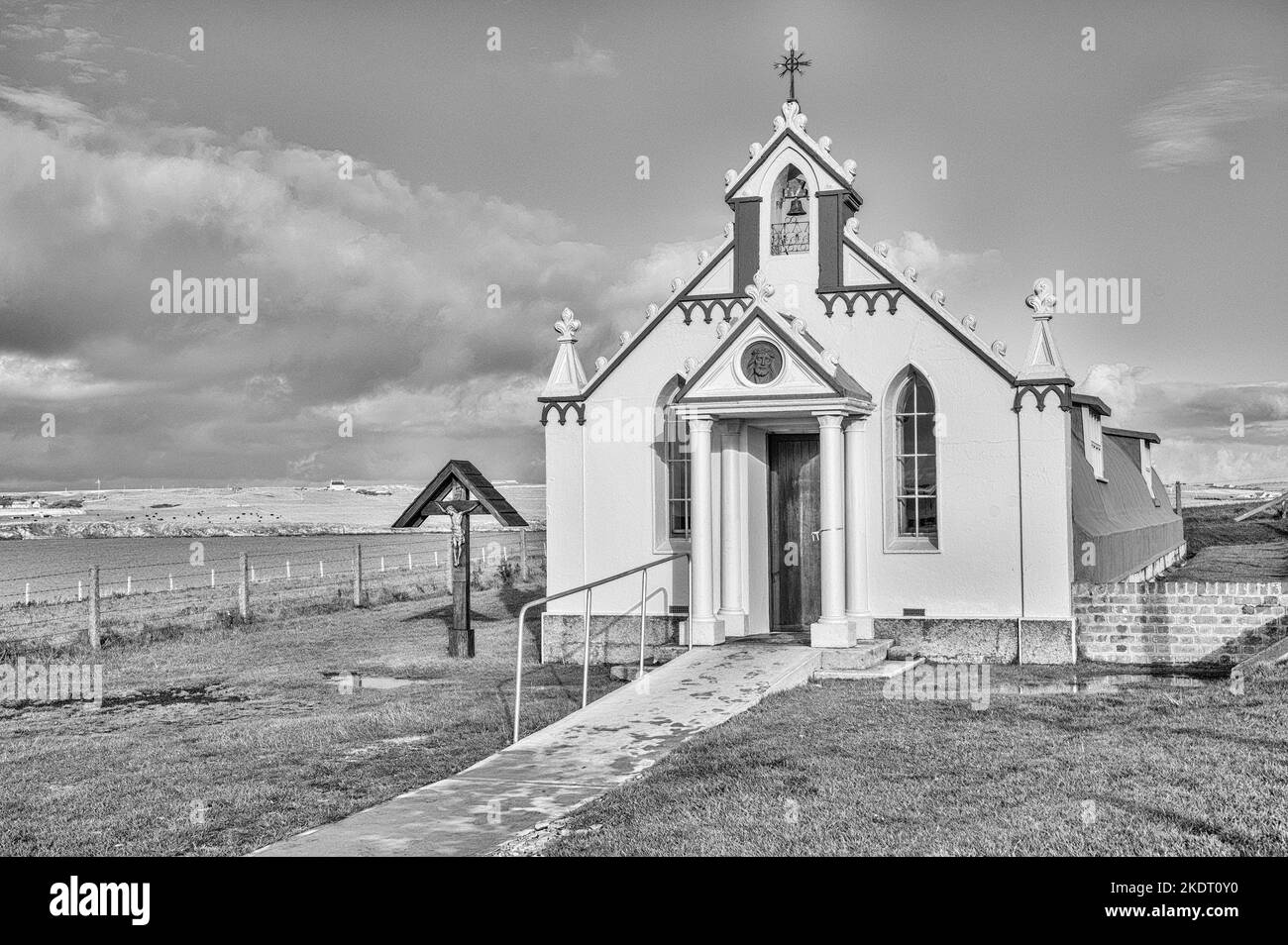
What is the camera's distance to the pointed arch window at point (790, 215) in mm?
17484

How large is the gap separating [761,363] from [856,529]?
2487mm

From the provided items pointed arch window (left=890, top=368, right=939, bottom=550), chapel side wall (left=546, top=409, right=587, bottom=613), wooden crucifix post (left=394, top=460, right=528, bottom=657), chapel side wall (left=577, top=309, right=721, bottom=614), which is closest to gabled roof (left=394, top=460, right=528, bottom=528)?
wooden crucifix post (left=394, top=460, right=528, bottom=657)

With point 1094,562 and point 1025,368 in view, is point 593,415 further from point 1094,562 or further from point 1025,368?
point 1094,562

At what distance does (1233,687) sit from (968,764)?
4808mm

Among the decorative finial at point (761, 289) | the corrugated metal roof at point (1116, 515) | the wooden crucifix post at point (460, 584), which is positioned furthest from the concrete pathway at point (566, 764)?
the corrugated metal roof at point (1116, 515)

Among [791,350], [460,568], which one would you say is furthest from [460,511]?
[791,350]

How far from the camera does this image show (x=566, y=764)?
10.1m

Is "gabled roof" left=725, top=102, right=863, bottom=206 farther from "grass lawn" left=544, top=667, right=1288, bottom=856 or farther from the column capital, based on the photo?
"grass lawn" left=544, top=667, right=1288, bottom=856

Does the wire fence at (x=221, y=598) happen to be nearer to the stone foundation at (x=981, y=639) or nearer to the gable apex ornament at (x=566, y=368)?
the gable apex ornament at (x=566, y=368)

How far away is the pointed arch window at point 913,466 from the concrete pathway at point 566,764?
2752 millimetres

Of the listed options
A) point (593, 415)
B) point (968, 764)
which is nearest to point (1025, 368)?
point (593, 415)

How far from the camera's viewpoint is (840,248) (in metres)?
17.2

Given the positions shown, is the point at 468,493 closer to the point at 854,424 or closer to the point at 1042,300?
the point at 854,424

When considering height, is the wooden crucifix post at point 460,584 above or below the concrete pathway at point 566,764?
above
